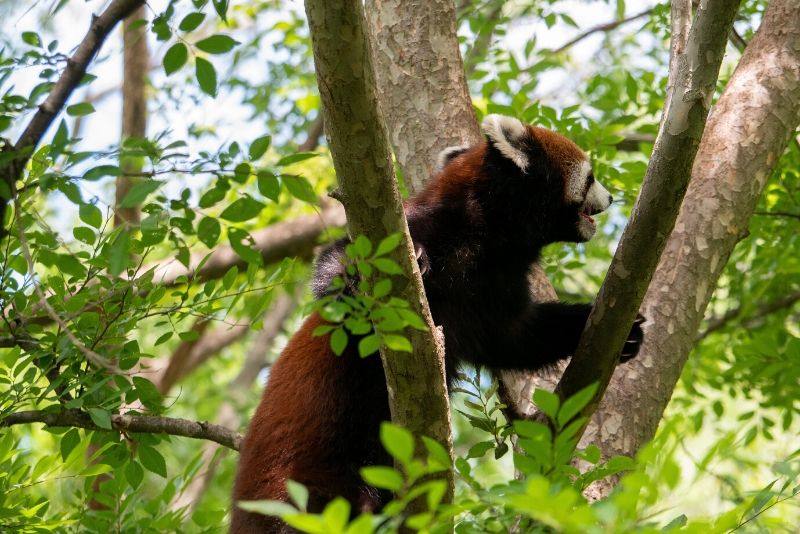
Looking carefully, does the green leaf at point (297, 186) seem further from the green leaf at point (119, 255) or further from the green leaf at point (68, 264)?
the green leaf at point (68, 264)

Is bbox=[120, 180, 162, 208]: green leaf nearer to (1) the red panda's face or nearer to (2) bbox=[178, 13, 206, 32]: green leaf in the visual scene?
(2) bbox=[178, 13, 206, 32]: green leaf

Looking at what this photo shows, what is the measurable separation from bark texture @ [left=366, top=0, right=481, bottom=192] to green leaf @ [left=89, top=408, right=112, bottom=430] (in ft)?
8.45

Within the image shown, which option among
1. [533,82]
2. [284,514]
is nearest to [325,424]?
[284,514]

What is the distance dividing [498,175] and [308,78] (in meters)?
5.17

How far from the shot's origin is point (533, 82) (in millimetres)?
6879

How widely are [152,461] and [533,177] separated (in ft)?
8.62

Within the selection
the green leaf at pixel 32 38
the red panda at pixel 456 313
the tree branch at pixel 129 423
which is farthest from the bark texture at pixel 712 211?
the green leaf at pixel 32 38

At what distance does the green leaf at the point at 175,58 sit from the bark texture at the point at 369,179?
734 millimetres

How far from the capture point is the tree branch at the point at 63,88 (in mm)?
2988

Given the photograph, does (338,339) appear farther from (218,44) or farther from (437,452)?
(218,44)

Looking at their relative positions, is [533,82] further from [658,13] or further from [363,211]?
[363,211]

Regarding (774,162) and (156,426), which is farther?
(774,162)

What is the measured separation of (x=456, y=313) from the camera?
4629mm

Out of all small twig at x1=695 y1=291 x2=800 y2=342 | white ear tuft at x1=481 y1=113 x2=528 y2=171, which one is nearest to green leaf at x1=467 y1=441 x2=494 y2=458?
white ear tuft at x1=481 y1=113 x2=528 y2=171
